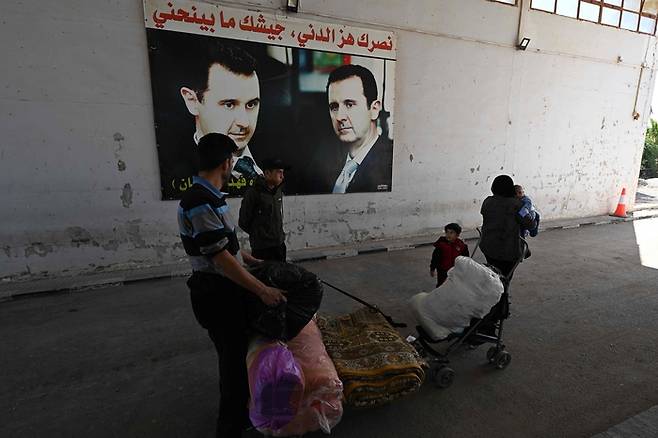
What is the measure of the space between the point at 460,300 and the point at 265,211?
6.69 ft

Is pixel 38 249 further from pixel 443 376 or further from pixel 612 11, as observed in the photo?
pixel 612 11

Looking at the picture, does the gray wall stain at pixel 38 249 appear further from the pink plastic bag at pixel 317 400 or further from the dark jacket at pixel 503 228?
the dark jacket at pixel 503 228

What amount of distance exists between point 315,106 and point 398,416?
4.99m

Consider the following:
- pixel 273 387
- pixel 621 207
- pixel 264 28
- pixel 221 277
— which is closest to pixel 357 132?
pixel 264 28

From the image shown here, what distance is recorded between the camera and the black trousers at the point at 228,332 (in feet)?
6.56

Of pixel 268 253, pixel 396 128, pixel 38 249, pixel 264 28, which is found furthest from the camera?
pixel 396 128

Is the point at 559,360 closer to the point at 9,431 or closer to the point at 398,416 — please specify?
the point at 398,416

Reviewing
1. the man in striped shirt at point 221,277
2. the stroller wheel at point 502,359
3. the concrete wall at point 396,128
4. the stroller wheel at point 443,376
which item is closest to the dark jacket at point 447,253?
the stroller wheel at point 502,359

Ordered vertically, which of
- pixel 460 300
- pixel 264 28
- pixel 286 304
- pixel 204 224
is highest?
pixel 264 28

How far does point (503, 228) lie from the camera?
3564mm

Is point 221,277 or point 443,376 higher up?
point 221,277

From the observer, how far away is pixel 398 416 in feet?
8.40

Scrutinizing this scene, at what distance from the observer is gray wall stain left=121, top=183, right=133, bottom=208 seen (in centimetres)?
523

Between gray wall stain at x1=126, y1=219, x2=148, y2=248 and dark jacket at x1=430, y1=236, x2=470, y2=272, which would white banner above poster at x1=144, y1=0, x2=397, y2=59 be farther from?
dark jacket at x1=430, y1=236, x2=470, y2=272
